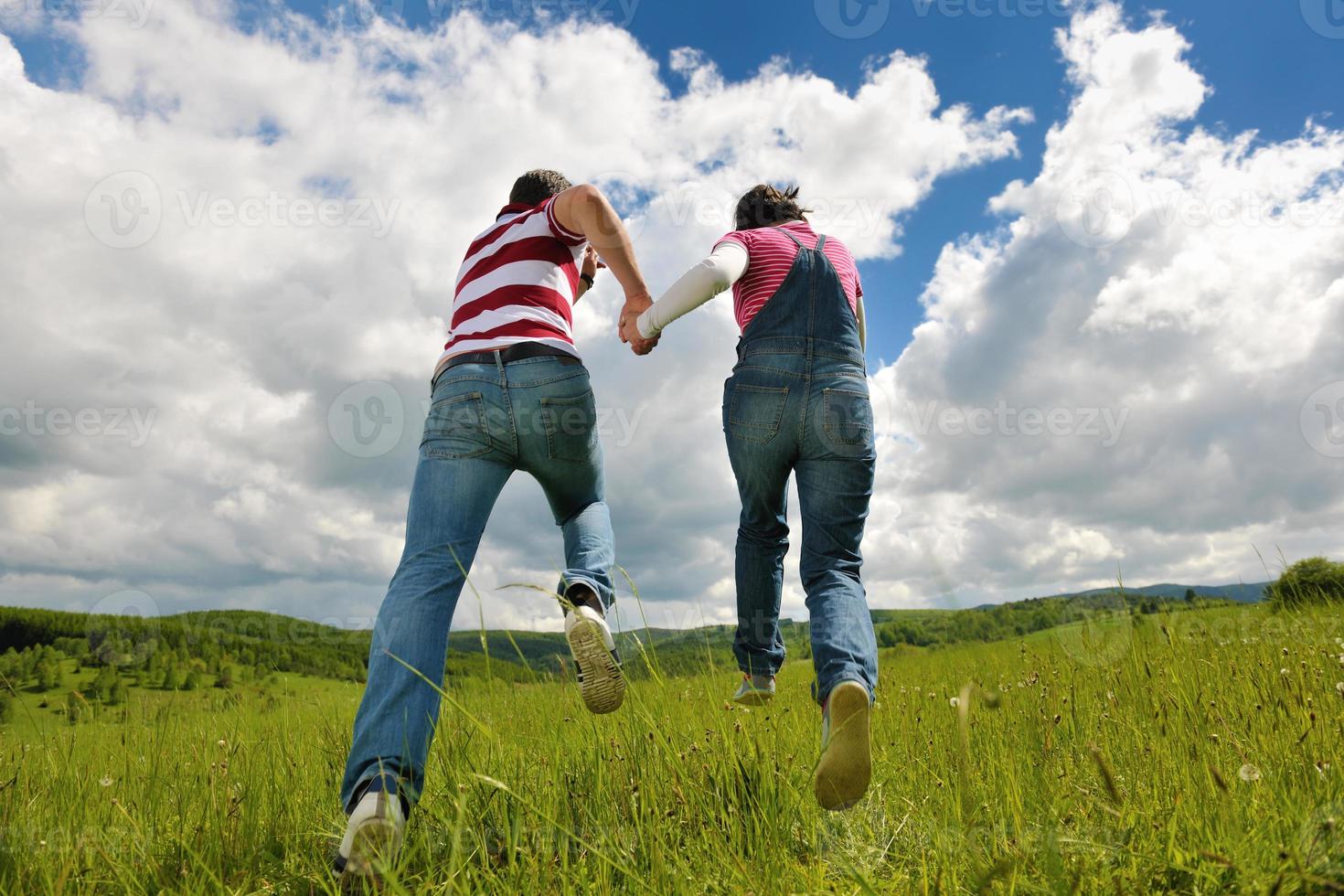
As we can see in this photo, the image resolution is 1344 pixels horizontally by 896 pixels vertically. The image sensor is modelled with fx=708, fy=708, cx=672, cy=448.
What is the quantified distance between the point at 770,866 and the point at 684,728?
158 cm

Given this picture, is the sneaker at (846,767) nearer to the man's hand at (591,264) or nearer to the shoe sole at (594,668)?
the shoe sole at (594,668)

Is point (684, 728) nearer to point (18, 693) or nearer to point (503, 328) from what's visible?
point (503, 328)

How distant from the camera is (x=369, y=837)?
195 centimetres

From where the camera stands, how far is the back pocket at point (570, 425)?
113 inches

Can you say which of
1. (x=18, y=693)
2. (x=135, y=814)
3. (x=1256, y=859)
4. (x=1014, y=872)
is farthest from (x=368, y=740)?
(x=1256, y=859)

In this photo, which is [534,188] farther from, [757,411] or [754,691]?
[754,691]

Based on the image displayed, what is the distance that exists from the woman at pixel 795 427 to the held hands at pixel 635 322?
0.5 inches

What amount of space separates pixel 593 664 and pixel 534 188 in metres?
2.37

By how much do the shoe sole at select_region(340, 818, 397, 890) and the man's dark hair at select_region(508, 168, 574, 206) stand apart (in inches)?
109

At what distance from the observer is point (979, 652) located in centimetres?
739

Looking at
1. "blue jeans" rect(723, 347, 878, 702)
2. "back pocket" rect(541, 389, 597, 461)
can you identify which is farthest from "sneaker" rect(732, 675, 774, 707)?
"back pocket" rect(541, 389, 597, 461)

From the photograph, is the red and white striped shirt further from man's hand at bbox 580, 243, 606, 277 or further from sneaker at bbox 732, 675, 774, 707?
sneaker at bbox 732, 675, 774, 707

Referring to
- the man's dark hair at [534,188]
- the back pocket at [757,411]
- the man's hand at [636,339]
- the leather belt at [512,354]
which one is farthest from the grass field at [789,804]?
the man's dark hair at [534,188]

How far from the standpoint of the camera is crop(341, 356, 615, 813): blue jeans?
2.27 m
